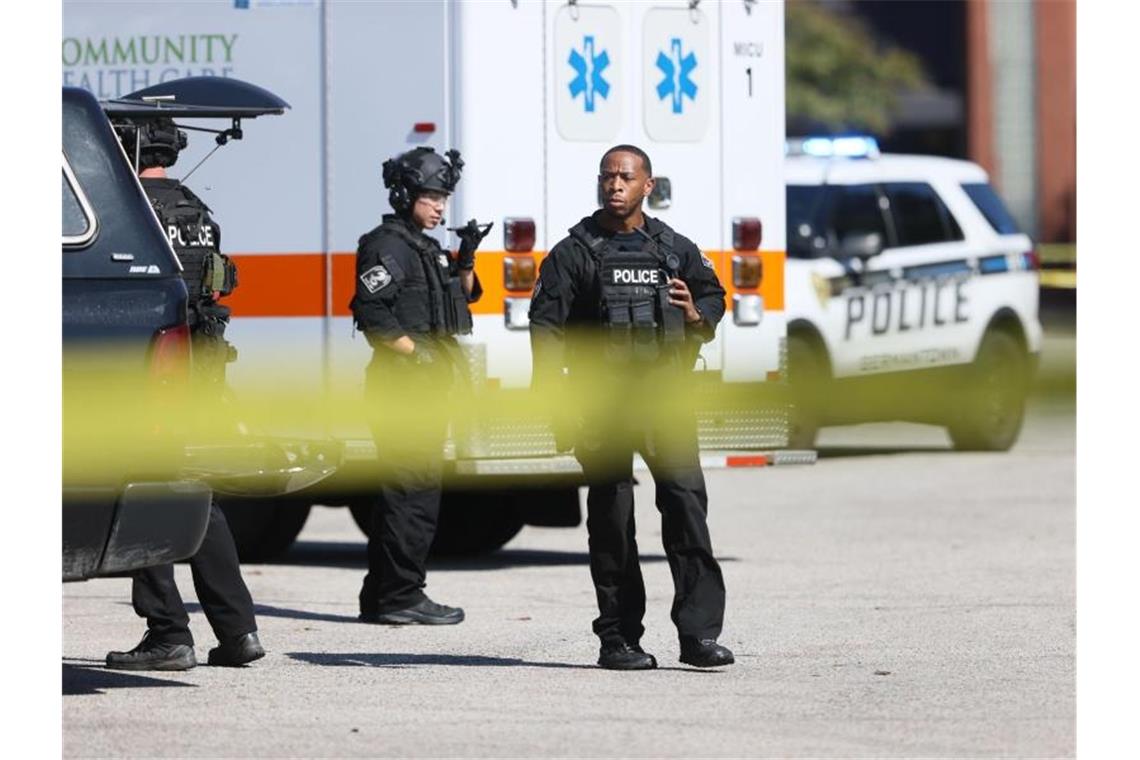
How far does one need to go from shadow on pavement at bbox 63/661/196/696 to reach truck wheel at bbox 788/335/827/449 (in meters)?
8.16

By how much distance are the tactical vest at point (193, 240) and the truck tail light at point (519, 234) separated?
2780 millimetres

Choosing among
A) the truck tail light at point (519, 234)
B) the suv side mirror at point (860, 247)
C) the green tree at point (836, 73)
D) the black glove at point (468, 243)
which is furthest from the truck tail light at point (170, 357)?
the green tree at point (836, 73)

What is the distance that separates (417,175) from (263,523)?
2.74 meters

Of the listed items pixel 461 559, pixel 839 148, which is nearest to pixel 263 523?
pixel 461 559

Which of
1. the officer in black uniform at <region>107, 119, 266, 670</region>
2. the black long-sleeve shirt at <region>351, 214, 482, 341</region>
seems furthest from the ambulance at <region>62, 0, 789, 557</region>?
the officer in black uniform at <region>107, 119, 266, 670</region>

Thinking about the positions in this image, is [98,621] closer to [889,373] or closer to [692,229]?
[692,229]

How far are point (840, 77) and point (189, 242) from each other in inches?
1353

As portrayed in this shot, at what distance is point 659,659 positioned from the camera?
31.2 feet

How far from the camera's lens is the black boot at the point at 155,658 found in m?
9.24

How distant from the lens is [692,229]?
12.6 m

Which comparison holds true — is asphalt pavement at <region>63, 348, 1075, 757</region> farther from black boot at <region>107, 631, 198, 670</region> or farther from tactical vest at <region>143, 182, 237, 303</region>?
tactical vest at <region>143, 182, 237, 303</region>

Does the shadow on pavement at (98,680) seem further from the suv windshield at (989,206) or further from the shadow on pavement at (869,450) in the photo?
the shadow on pavement at (869,450)

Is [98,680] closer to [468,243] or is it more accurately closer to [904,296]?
[468,243]
